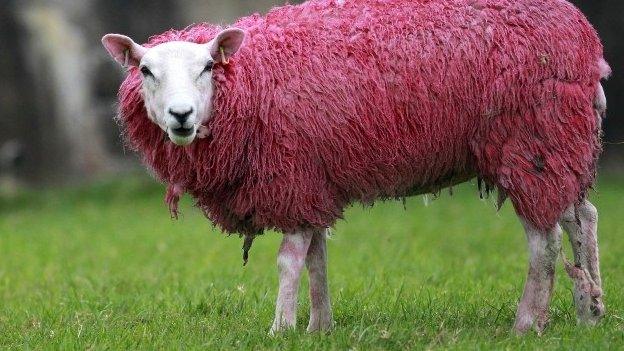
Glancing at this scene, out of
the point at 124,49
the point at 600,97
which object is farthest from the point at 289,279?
the point at 600,97

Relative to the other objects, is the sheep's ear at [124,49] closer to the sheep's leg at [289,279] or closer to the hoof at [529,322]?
the sheep's leg at [289,279]

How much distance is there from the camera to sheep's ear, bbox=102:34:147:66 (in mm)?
5582

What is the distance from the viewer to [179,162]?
5.64 m

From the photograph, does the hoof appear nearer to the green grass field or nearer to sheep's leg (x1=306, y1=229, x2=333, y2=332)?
the green grass field

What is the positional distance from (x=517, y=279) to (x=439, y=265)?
1.00 meters

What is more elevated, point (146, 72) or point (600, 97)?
point (146, 72)

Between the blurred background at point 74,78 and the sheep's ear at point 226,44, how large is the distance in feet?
34.0

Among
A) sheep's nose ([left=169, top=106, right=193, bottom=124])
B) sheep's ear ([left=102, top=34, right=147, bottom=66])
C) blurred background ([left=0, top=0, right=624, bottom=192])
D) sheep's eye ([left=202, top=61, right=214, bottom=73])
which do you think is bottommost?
blurred background ([left=0, top=0, right=624, bottom=192])

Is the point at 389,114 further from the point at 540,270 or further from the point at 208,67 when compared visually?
the point at 540,270

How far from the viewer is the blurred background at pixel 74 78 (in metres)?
15.3

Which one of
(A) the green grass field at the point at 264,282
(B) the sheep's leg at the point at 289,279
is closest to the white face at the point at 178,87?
(B) the sheep's leg at the point at 289,279

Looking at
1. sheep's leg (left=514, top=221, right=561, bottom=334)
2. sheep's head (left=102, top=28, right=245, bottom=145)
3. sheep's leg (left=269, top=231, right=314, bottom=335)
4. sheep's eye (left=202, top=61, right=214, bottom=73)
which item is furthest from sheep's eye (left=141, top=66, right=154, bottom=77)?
sheep's leg (left=514, top=221, right=561, bottom=334)

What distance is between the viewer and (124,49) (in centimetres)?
566

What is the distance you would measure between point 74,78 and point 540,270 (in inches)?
449
